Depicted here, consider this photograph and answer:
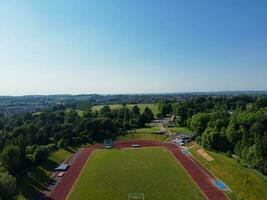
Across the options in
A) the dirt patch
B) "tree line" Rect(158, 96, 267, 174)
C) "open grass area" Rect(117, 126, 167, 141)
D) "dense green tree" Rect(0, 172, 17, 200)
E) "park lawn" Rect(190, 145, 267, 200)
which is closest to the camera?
"dense green tree" Rect(0, 172, 17, 200)

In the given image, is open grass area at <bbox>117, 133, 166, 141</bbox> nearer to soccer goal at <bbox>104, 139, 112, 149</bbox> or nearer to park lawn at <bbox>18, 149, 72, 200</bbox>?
soccer goal at <bbox>104, 139, 112, 149</bbox>

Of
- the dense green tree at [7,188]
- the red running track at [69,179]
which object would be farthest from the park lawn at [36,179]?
the dense green tree at [7,188]

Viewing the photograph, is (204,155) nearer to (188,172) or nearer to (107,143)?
(188,172)

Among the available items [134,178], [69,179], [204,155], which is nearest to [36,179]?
[69,179]

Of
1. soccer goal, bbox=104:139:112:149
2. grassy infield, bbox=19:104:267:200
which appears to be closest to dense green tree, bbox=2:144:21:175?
grassy infield, bbox=19:104:267:200

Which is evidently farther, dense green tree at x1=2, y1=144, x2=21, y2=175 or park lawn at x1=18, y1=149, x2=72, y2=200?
dense green tree at x1=2, y1=144, x2=21, y2=175

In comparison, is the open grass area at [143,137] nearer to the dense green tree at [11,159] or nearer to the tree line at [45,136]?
the tree line at [45,136]

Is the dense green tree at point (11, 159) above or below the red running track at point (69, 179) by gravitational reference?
above
